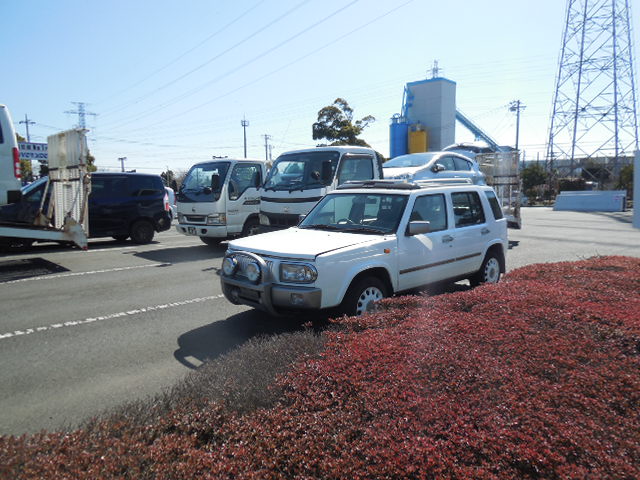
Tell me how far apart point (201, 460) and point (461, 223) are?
218 inches

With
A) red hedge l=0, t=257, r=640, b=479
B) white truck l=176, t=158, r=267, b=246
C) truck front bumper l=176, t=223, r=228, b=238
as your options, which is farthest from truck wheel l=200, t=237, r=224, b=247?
red hedge l=0, t=257, r=640, b=479

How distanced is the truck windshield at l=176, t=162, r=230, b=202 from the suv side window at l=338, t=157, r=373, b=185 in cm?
339

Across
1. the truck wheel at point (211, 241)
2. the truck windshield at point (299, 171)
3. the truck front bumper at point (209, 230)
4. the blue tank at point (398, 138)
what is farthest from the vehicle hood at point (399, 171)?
the blue tank at point (398, 138)

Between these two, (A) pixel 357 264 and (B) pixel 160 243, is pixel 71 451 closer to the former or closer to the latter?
(A) pixel 357 264

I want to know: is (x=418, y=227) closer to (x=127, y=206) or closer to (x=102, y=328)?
(x=102, y=328)

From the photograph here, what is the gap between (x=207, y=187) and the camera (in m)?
12.2

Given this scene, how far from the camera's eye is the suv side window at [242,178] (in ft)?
40.1

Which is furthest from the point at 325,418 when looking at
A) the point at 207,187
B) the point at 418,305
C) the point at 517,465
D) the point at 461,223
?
the point at 207,187

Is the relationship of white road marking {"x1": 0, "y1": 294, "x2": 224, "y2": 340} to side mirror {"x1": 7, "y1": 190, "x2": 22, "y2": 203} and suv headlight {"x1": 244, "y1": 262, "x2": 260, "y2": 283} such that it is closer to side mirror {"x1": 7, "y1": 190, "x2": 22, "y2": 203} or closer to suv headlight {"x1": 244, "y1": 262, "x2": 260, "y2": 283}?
suv headlight {"x1": 244, "y1": 262, "x2": 260, "y2": 283}

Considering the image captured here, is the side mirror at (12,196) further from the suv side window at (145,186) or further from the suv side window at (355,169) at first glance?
the suv side window at (355,169)

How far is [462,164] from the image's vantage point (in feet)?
47.1

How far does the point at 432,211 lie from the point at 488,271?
1779 mm

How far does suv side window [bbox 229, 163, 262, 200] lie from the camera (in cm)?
1223

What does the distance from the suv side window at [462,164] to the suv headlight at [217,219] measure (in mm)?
6998
